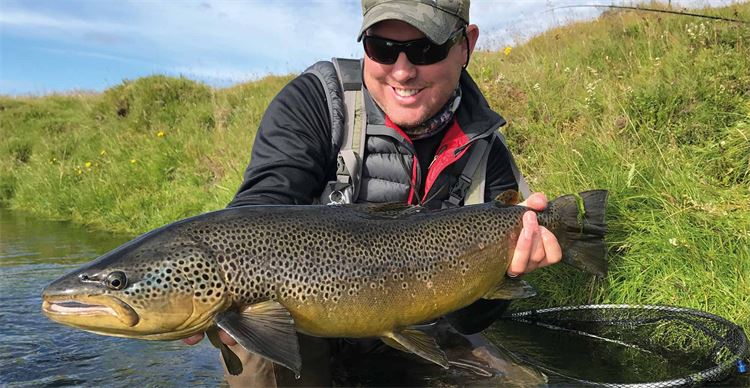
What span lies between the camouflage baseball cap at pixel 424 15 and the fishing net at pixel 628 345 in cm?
191

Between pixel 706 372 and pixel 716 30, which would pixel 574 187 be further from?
pixel 716 30

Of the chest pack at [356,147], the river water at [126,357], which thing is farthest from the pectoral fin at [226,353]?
the river water at [126,357]

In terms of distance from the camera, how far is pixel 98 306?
2.13 meters

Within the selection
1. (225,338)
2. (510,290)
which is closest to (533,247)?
(510,290)

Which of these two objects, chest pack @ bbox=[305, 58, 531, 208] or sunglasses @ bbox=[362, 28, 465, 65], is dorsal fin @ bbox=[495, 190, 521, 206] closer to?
chest pack @ bbox=[305, 58, 531, 208]

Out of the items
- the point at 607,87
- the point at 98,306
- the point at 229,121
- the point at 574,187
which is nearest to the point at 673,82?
the point at 607,87

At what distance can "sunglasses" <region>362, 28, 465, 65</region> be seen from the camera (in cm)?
318

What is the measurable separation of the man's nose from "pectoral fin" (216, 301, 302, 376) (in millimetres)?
1502

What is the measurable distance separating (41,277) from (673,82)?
657 centimetres

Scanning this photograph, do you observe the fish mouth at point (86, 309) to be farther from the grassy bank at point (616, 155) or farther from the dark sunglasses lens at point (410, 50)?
the grassy bank at point (616, 155)

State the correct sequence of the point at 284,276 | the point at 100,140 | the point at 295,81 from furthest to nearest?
the point at 100,140
the point at 295,81
the point at 284,276

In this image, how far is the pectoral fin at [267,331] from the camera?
2118mm

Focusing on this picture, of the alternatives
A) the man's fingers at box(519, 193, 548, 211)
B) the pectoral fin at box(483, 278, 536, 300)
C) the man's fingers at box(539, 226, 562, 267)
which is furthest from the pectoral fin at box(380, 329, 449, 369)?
the man's fingers at box(519, 193, 548, 211)

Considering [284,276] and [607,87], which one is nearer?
[284,276]
